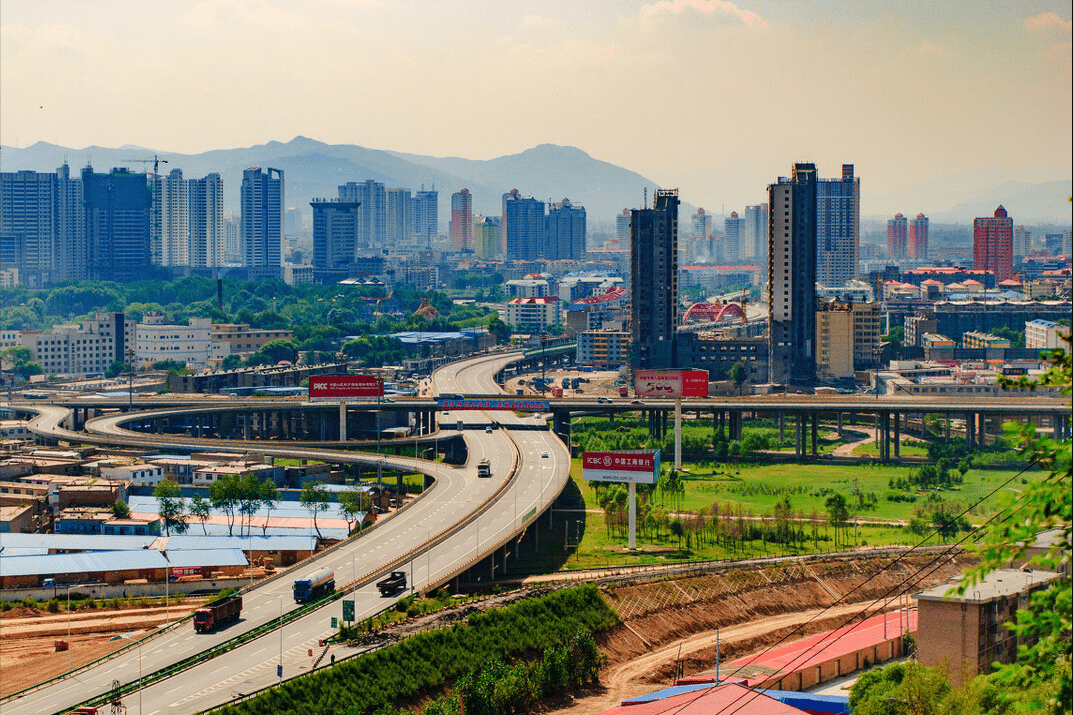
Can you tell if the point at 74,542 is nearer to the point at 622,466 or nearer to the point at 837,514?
the point at 622,466

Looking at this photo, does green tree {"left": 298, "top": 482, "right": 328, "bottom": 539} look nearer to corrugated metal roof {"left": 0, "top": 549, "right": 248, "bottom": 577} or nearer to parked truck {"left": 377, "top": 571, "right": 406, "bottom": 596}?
corrugated metal roof {"left": 0, "top": 549, "right": 248, "bottom": 577}

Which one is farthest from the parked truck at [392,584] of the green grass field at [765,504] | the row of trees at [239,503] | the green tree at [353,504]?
the green tree at [353,504]

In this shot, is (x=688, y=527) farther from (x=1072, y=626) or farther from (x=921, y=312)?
(x=921, y=312)

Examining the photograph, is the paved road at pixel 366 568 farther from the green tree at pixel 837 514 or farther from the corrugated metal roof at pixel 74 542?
the green tree at pixel 837 514

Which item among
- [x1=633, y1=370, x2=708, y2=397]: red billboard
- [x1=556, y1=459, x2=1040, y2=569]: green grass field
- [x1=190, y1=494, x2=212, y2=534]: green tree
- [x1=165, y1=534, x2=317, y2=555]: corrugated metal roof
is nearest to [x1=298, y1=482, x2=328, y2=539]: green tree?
[x1=190, y1=494, x2=212, y2=534]: green tree

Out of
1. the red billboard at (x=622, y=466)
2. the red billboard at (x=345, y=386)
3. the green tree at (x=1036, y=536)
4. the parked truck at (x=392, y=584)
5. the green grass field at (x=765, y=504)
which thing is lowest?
the green grass field at (x=765, y=504)

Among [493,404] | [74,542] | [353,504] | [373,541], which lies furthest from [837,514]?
[74,542]

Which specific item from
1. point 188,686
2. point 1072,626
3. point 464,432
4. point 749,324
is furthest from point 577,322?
point 1072,626
